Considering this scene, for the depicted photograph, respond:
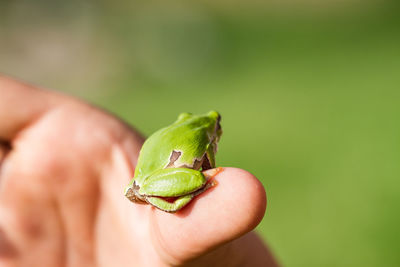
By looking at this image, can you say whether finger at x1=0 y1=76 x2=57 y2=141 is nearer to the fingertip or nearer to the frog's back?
the frog's back

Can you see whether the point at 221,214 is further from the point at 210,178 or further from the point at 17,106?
the point at 17,106

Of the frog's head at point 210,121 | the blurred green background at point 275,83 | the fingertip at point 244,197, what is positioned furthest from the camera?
the blurred green background at point 275,83

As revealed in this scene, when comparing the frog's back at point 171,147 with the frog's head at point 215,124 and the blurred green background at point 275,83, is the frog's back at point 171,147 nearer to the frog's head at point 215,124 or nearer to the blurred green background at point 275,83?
the frog's head at point 215,124

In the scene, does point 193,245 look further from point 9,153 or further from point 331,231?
point 331,231

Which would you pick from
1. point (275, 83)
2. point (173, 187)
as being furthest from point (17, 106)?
point (275, 83)

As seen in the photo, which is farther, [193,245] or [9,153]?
[9,153]

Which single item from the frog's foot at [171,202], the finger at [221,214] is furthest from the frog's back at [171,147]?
the finger at [221,214]

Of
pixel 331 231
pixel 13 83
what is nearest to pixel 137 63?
pixel 331 231
